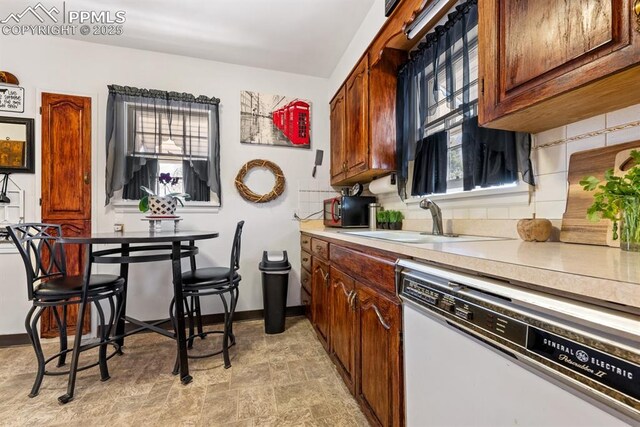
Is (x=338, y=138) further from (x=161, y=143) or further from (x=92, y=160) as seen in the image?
(x=92, y=160)

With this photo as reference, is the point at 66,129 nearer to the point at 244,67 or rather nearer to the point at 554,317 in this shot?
the point at 244,67

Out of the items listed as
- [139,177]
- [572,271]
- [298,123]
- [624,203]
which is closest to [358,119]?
[298,123]

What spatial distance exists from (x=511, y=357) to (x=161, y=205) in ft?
7.80

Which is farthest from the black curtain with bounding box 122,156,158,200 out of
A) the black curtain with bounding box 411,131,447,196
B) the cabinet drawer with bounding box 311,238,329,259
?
the black curtain with bounding box 411,131,447,196

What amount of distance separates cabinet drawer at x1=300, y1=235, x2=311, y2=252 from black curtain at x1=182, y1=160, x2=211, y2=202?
1046mm

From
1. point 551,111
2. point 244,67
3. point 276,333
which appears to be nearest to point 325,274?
point 276,333

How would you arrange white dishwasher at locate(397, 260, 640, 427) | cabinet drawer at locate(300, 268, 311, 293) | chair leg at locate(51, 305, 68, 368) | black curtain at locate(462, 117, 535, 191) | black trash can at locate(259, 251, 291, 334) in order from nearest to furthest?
1. white dishwasher at locate(397, 260, 640, 427)
2. black curtain at locate(462, 117, 535, 191)
3. chair leg at locate(51, 305, 68, 368)
4. black trash can at locate(259, 251, 291, 334)
5. cabinet drawer at locate(300, 268, 311, 293)

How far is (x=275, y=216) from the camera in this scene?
302 cm

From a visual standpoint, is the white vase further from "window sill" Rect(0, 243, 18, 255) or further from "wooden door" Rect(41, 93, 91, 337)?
"window sill" Rect(0, 243, 18, 255)

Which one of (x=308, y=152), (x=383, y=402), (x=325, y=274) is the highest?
(x=308, y=152)

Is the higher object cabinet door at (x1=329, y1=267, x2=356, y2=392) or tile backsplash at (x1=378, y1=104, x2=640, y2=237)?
tile backsplash at (x1=378, y1=104, x2=640, y2=237)

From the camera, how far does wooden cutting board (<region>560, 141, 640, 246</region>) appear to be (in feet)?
3.04

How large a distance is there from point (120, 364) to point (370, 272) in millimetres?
2005

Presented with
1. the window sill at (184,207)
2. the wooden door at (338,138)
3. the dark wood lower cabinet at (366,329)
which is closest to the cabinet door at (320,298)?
the dark wood lower cabinet at (366,329)
